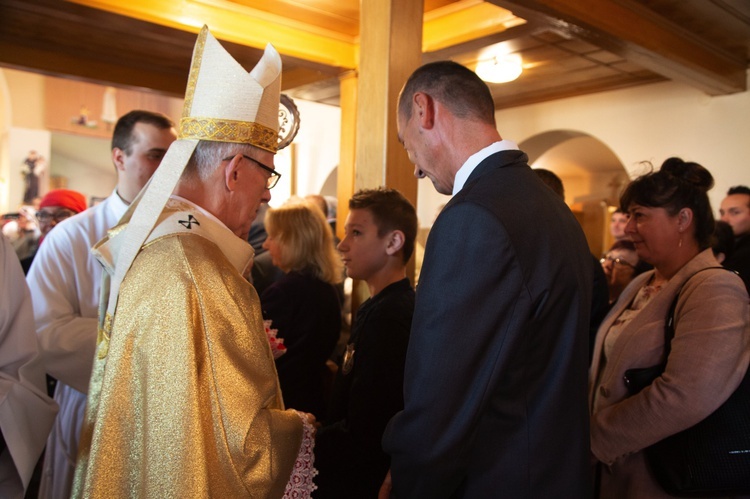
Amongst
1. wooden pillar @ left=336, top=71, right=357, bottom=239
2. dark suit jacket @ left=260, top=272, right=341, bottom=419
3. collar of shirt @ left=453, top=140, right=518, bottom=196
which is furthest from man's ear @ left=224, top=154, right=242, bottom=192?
wooden pillar @ left=336, top=71, right=357, bottom=239

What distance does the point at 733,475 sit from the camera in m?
1.83

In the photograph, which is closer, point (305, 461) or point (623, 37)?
point (305, 461)

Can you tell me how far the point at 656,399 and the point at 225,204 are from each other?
1.44 m

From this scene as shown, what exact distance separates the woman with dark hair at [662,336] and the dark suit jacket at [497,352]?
0.63 m

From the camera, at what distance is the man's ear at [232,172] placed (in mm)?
1504

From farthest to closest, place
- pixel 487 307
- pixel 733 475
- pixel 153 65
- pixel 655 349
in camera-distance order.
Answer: pixel 153 65, pixel 655 349, pixel 733 475, pixel 487 307

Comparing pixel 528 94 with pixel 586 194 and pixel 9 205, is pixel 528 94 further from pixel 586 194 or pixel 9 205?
pixel 9 205

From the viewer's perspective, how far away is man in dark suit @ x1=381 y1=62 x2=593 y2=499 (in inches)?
49.6

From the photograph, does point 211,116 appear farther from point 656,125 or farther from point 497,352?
point 656,125

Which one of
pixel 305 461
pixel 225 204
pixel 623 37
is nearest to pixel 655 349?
pixel 305 461

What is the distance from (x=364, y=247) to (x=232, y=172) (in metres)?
0.78

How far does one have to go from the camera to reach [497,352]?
1271 millimetres

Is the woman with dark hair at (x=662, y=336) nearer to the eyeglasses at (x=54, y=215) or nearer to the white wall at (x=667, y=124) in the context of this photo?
the white wall at (x=667, y=124)

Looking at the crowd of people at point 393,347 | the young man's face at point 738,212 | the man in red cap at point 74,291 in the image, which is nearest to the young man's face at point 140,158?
the man in red cap at point 74,291
